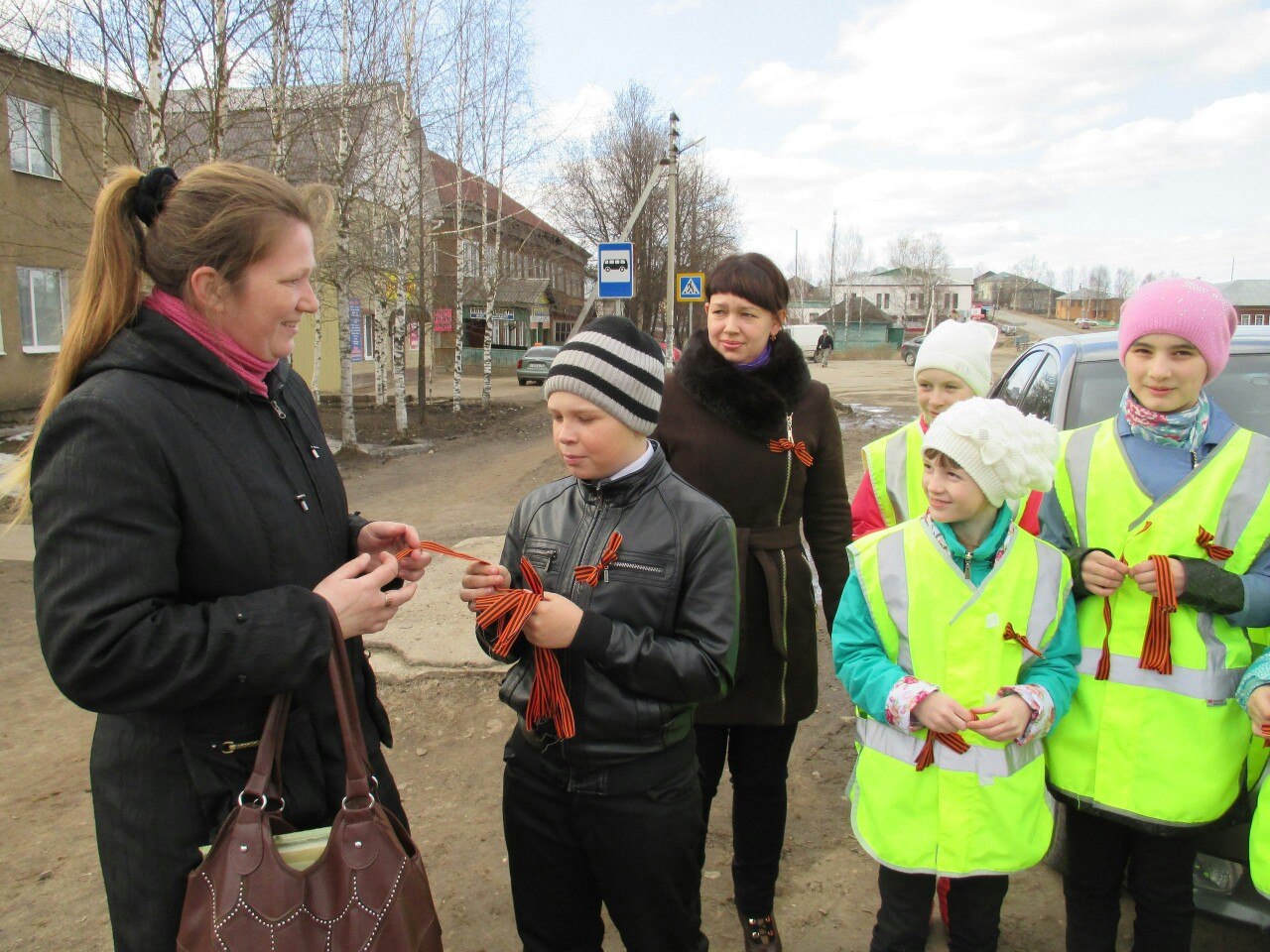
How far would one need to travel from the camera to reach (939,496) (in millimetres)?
2113

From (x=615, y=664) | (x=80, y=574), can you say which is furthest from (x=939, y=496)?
(x=80, y=574)

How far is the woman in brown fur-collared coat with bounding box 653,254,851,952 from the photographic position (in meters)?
2.48

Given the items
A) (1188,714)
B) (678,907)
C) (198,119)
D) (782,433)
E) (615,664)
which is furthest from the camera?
(198,119)

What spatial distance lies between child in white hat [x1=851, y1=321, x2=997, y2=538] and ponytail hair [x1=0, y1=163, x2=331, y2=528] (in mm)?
2039

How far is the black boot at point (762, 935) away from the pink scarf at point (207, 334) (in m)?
2.08

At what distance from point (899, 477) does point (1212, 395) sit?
1473mm

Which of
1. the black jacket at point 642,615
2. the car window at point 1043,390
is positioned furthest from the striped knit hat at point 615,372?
the car window at point 1043,390

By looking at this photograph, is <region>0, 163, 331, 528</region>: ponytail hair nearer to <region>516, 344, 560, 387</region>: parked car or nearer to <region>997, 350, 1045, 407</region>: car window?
<region>997, 350, 1045, 407</region>: car window

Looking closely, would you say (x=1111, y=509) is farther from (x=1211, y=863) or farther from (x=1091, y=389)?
(x=1091, y=389)

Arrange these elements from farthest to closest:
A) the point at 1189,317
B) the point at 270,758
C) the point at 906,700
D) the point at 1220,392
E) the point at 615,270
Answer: the point at 615,270 < the point at 1220,392 < the point at 1189,317 < the point at 906,700 < the point at 270,758

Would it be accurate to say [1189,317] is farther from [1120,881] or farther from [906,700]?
[1120,881]

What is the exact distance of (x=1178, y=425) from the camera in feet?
7.02

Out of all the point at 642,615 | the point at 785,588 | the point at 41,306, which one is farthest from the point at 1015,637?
the point at 41,306

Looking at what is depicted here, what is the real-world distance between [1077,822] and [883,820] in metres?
0.61
